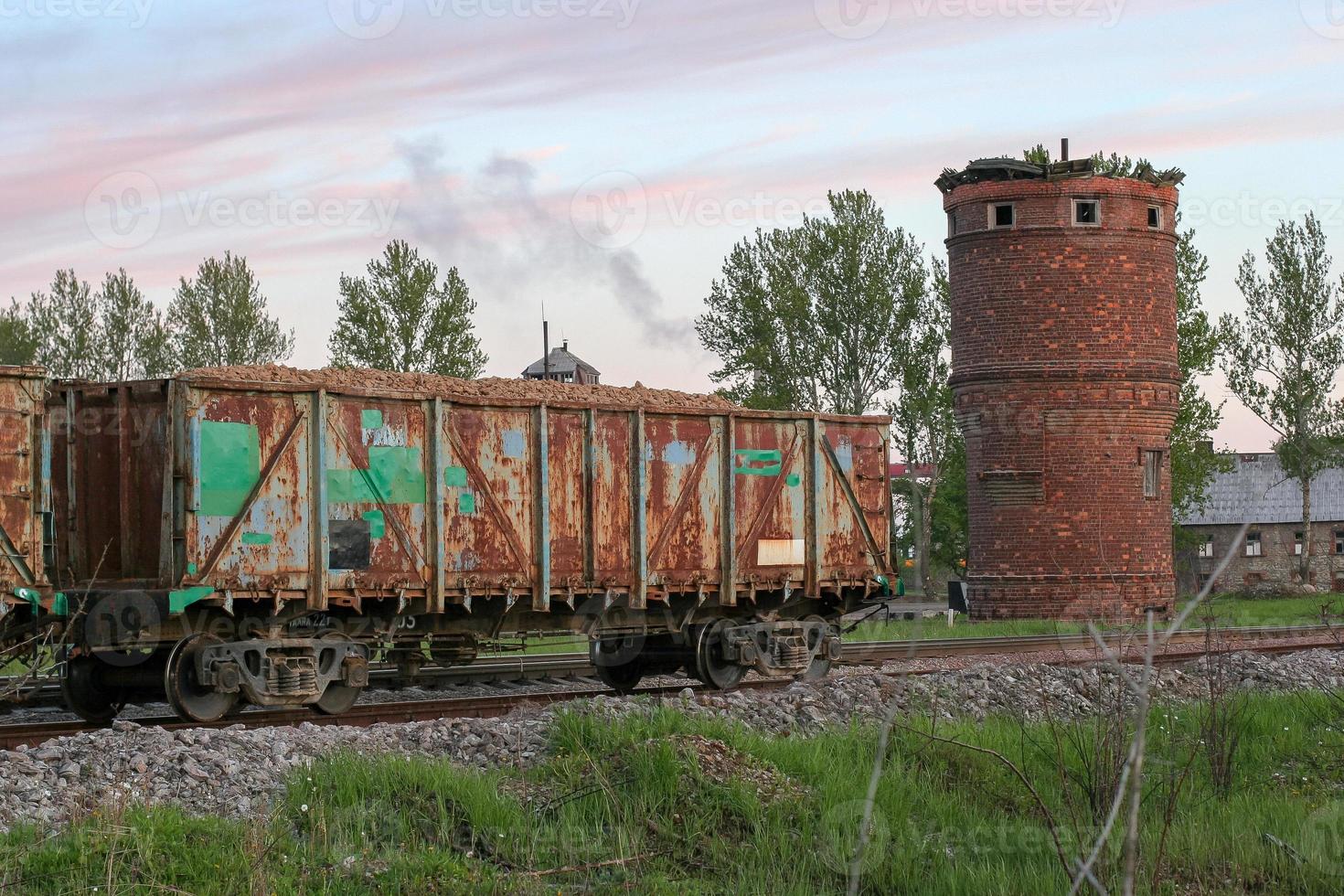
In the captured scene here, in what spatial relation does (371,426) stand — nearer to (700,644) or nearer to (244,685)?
(244,685)

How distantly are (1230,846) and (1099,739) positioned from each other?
907mm

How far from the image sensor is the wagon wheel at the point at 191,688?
12.1 metres

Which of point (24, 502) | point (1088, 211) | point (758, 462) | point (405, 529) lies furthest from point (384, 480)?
point (1088, 211)

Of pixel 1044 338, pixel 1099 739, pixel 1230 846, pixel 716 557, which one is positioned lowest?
pixel 1230 846

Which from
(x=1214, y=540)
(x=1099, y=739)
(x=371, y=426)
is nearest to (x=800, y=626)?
(x=371, y=426)

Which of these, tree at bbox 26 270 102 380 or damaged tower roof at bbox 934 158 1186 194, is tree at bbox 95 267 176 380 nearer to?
tree at bbox 26 270 102 380

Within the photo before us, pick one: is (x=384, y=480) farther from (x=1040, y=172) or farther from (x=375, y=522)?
(x=1040, y=172)

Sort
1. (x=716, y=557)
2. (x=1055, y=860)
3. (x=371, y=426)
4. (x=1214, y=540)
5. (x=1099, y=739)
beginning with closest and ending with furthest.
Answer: (x=1055, y=860)
(x=1099, y=739)
(x=371, y=426)
(x=716, y=557)
(x=1214, y=540)

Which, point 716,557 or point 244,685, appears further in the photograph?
point 716,557

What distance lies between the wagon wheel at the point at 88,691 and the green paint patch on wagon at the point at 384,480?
2.77 metres

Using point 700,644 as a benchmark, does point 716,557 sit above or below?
above

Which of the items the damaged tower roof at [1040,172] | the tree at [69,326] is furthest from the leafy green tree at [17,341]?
the damaged tower roof at [1040,172]

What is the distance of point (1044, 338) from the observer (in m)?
28.0

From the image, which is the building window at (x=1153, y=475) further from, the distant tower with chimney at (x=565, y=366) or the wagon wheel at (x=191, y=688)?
the distant tower with chimney at (x=565, y=366)
